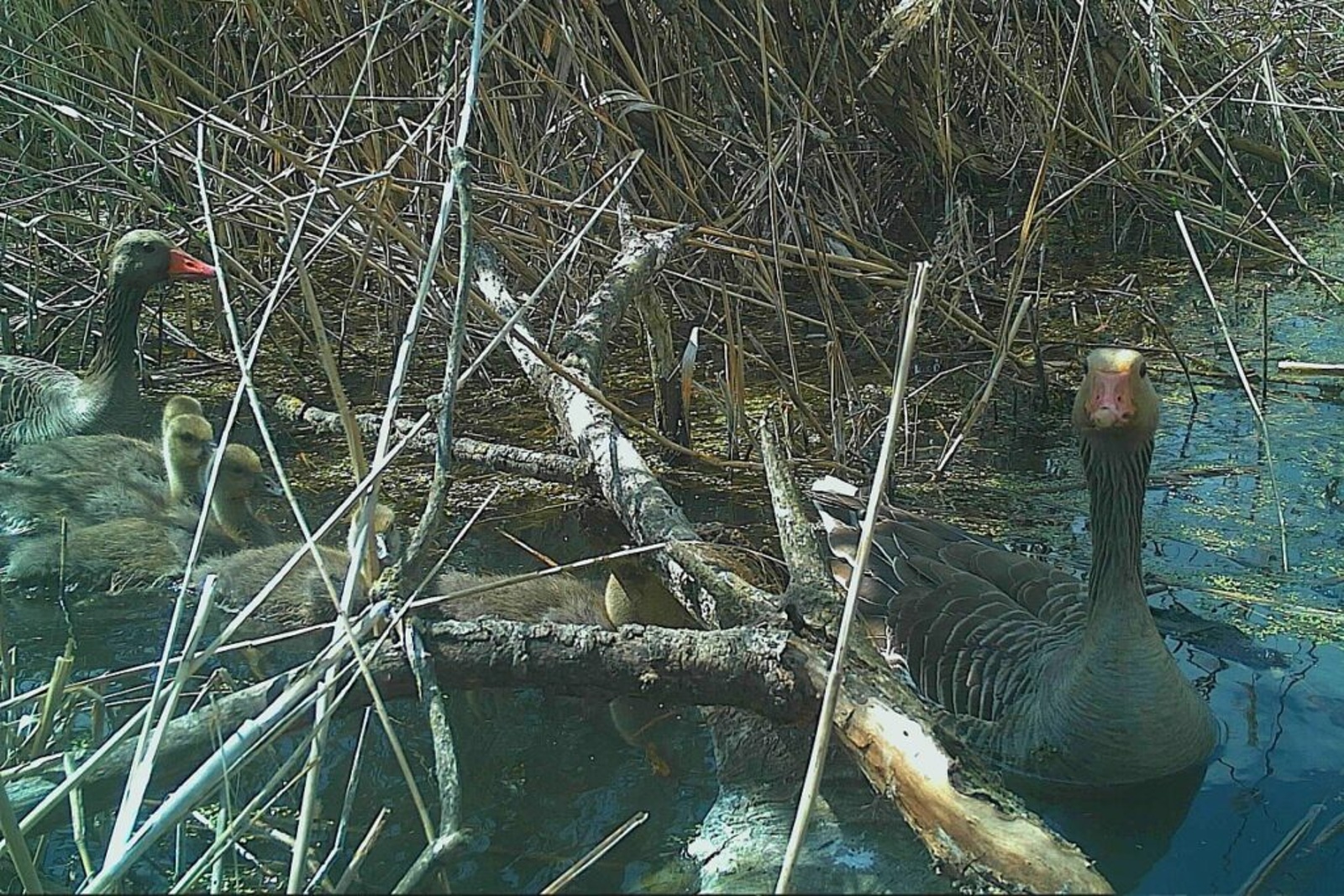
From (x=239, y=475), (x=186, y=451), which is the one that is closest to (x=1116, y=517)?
(x=239, y=475)

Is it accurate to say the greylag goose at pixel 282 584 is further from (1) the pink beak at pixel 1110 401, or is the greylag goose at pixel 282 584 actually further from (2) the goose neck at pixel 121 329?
(1) the pink beak at pixel 1110 401

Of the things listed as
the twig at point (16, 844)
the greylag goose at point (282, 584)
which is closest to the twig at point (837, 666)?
the twig at point (16, 844)

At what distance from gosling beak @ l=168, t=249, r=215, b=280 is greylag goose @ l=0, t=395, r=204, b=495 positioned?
24.9 inches

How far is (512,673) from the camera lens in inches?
107

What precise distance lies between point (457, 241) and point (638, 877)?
3.44 metres

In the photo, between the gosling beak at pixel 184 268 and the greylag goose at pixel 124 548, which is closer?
the greylag goose at pixel 124 548

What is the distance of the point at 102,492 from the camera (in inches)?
186

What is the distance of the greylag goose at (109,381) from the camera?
206 inches

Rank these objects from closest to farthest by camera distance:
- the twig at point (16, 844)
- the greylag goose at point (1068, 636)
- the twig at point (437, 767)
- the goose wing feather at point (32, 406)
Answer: the twig at point (437, 767) → the twig at point (16, 844) → the greylag goose at point (1068, 636) → the goose wing feather at point (32, 406)

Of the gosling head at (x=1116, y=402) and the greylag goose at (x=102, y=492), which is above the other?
the gosling head at (x=1116, y=402)

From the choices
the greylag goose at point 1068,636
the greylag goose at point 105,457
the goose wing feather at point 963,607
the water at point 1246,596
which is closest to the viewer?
the water at point 1246,596

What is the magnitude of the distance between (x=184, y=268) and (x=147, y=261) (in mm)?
139

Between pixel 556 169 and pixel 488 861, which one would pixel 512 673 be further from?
pixel 556 169

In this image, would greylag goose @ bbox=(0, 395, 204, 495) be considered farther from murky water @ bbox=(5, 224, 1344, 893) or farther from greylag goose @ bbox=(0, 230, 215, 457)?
murky water @ bbox=(5, 224, 1344, 893)
